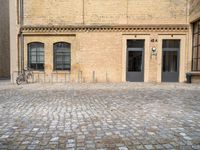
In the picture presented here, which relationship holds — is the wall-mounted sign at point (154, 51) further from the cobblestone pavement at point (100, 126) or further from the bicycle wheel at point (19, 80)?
the bicycle wheel at point (19, 80)

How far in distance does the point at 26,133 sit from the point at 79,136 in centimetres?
115

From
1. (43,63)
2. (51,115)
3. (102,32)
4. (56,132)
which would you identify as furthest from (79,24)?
(56,132)

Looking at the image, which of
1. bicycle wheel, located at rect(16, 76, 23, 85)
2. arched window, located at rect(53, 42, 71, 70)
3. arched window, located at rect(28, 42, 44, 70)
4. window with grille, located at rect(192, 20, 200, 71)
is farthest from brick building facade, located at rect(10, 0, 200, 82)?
bicycle wheel, located at rect(16, 76, 23, 85)

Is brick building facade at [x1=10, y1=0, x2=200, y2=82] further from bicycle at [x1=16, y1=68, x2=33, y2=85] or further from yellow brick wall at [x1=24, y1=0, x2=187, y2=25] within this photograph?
bicycle at [x1=16, y1=68, x2=33, y2=85]

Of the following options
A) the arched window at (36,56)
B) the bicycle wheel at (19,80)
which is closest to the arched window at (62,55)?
the arched window at (36,56)

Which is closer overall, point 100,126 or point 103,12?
point 100,126

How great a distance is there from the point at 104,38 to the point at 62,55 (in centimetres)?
346

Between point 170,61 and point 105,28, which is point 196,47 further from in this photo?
point 105,28

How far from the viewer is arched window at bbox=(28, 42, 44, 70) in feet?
51.5

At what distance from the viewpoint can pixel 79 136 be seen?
4156mm

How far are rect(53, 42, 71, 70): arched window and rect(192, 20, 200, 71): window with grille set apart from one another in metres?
9.20

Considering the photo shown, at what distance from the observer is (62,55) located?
616 inches

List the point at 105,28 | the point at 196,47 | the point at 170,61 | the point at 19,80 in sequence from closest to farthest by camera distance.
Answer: the point at 196,47
the point at 19,80
the point at 105,28
the point at 170,61

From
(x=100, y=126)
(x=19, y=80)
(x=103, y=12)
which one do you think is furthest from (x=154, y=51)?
(x=100, y=126)
